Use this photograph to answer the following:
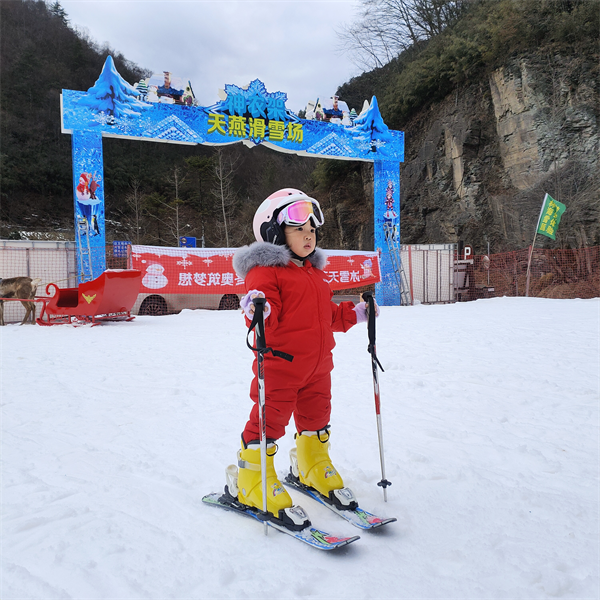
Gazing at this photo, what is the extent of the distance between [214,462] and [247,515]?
2.14 ft

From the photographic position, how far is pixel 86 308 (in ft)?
29.0

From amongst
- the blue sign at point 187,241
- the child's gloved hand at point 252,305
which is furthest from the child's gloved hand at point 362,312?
the blue sign at point 187,241

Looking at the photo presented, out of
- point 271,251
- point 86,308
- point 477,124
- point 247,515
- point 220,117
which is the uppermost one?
point 477,124

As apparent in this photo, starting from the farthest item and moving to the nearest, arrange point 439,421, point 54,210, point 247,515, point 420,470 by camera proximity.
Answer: point 54,210
point 439,421
point 420,470
point 247,515

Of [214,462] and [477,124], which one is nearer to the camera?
[214,462]

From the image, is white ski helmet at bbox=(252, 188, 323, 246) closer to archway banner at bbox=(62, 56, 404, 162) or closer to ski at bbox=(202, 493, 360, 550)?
ski at bbox=(202, 493, 360, 550)

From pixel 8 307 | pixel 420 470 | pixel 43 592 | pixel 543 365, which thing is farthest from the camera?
pixel 8 307

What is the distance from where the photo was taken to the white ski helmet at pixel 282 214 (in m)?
2.26

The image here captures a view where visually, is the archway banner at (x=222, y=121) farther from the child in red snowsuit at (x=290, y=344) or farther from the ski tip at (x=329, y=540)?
the ski tip at (x=329, y=540)

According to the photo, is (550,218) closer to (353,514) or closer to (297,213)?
(297,213)

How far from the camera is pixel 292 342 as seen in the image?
2127 millimetres

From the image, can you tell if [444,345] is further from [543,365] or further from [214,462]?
[214,462]

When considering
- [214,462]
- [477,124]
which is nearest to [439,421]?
[214,462]

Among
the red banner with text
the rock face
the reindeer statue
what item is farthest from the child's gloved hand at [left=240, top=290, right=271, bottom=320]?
the rock face
